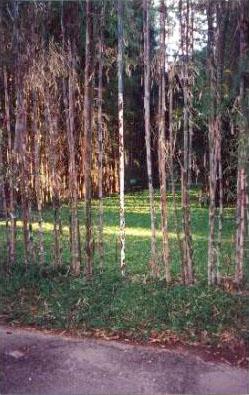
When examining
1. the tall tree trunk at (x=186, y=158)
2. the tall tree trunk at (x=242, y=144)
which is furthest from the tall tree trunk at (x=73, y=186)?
the tall tree trunk at (x=242, y=144)

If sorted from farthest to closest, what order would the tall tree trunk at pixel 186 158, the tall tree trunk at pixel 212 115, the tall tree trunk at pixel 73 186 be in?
the tall tree trunk at pixel 73 186 → the tall tree trunk at pixel 186 158 → the tall tree trunk at pixel 212 115

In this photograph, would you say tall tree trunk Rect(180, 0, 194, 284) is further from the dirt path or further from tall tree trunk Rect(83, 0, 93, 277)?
the dirt path

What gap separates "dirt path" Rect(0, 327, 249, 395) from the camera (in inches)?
179

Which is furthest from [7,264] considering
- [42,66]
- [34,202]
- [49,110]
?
[34,202]

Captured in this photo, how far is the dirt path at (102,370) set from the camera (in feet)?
14.9

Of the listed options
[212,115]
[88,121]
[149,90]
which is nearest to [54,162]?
[88,121]

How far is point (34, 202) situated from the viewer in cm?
1844

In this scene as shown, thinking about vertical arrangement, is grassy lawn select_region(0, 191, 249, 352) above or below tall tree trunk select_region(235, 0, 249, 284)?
below

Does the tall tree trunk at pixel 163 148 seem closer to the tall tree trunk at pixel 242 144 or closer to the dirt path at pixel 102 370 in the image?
the tall tree trunk at pixel 242 144

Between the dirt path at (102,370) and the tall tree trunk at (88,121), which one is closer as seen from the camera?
the dirt path at (102,370)

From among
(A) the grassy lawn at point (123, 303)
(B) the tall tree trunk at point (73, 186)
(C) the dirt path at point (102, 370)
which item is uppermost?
(B) the tall tree trunk at point (73, 186)

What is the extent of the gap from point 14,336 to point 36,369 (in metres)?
0.98

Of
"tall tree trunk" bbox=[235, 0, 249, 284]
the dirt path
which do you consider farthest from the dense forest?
the dirt path

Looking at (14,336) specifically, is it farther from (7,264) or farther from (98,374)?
(7,264)
